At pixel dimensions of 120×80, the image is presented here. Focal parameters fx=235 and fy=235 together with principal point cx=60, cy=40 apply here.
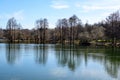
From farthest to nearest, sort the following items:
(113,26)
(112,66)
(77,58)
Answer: (113,26)
(77,58)
(112,66)

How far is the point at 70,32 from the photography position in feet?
231

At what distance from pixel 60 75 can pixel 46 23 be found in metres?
64.4

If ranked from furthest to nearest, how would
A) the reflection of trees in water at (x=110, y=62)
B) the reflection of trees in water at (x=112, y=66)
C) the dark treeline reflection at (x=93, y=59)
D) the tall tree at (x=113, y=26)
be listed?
the tall tree at (x=113, y=26)
the dark treeline reflection at (x=93, y=59)
the reflection of trees in water at (x=110, y=62)
the reflection of trees in water at (x=112, y=66)

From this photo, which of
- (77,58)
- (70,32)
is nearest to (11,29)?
(70,32)

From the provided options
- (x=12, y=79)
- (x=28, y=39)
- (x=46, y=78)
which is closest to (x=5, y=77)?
(x=12, y=79)

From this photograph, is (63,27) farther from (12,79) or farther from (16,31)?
(12,79)

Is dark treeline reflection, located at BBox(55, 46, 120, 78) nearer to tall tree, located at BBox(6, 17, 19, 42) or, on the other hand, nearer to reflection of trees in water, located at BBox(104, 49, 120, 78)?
reflection of trees in water, located at BBox(104, 49, 120, 78)

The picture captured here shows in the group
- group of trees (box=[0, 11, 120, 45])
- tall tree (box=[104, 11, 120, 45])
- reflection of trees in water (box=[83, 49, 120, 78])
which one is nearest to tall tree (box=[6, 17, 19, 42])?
group of trees (box=[0, 11, 120, 45])

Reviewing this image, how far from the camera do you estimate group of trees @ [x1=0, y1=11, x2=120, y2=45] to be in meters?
55.1

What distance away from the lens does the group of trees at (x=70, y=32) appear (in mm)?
55125

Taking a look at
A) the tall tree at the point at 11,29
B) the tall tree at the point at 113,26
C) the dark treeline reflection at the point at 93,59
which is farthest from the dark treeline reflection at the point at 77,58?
the tall tree at the point at 11,29

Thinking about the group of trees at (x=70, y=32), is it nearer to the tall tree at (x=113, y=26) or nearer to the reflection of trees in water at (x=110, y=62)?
the tall tree at (x=113, y=26)

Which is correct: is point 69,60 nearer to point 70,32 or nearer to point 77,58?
point 77,58

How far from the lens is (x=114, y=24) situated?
54.8 metres
